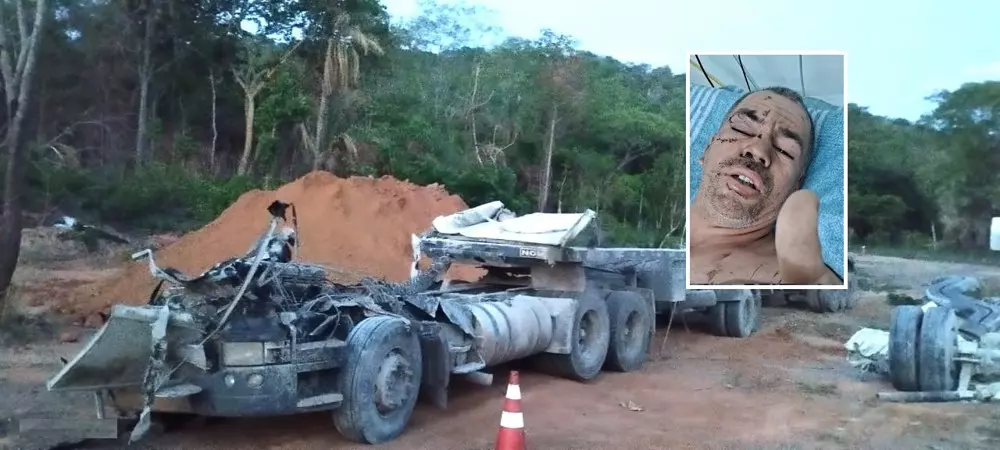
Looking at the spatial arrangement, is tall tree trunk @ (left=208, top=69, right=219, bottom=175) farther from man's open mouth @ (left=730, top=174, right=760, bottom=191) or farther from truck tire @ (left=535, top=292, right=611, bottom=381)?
man's open mouth @ (left=730, top=174, right=760, bottom=191)

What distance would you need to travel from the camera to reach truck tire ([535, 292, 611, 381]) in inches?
364

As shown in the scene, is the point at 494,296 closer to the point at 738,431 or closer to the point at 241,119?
the point at 738,431

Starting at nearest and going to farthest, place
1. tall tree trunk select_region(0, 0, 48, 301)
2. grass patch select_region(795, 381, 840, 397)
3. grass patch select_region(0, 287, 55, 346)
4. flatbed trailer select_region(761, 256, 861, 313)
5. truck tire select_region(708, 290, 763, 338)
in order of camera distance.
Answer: grass patch select_region(795, 381, 840, 397) → grass patch select_region(0, 287, 55, 346) → tall tree trunk select_region(0, 0, 48, 301) → flatbed trailer select_region(761, 256, 861, 313) → truck tire select_region(708, 290, 763, 338)

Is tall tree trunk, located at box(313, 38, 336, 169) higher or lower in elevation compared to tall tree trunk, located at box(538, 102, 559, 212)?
higher

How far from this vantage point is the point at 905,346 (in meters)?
8.08

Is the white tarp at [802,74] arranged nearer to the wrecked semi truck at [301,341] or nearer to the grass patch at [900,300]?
the wrecked semi truck at [301,341]

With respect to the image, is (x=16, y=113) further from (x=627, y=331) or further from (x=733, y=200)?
(x=733, y=200)

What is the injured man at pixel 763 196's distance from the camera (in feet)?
28.4

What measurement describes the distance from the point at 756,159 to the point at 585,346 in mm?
2402

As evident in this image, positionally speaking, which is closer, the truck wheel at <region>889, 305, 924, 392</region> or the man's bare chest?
the truck wheel at <region>889, 305, 924, 392</region>

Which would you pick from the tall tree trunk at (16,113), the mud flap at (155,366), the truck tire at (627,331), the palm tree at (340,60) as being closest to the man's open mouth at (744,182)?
the truck tire at (627,331)

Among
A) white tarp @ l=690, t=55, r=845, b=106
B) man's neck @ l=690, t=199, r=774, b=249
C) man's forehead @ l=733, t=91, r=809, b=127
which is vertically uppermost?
white tarp @ l=690, t=55, r=845, b=106

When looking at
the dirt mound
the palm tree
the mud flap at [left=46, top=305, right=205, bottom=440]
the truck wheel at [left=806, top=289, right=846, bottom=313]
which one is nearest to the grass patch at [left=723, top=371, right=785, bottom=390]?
the truck wheel at [left=806, top=289, right=846, bottom=313]

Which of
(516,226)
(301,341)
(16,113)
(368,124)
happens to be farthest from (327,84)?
(301,341)
